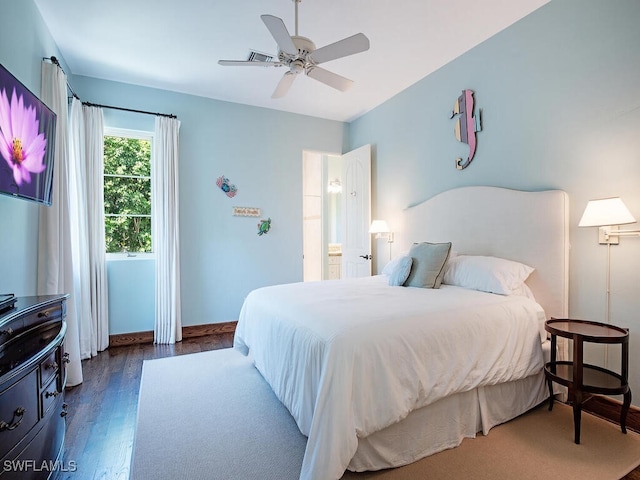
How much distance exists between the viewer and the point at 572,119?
2324 millimetres

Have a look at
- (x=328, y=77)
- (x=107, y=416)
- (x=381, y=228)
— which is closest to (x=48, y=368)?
(x=107, y=416)

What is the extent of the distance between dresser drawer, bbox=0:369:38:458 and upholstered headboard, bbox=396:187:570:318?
3.08m

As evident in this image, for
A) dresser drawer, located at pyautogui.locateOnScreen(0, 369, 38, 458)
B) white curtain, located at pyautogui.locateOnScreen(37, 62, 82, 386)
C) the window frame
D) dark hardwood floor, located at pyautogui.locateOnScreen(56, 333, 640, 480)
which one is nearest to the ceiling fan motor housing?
white curtain, located at pyautogui.locateOnScreen(37, 62, 82, 386)

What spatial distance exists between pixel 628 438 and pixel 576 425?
341 mm

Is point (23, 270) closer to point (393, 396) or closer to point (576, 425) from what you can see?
point (393, 396)

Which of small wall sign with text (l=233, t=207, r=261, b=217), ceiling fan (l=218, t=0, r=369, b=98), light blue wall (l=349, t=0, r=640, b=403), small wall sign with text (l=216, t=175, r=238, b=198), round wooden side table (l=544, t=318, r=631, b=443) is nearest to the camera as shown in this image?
round wooden side table (l=544, t=318, r=631, b=443)

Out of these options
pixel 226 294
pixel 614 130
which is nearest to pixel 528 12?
pixel 614 130

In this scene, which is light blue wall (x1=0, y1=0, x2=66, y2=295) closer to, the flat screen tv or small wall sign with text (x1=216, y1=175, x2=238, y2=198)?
the flat screen tv

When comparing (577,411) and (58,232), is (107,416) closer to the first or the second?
(58,232)

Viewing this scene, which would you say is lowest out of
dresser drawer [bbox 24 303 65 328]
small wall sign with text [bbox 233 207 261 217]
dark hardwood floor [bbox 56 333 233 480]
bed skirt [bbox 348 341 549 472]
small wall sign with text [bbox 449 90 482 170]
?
dark hardwood floor [bbox 56 333 233 480]

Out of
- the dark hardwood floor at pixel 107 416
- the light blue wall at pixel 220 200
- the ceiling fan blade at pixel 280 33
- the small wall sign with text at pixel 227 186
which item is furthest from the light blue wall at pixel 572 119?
the small wall sign with text at pixel 227 186

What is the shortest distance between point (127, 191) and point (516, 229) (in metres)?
4.06

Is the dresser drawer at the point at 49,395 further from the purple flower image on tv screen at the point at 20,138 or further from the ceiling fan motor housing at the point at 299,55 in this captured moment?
the ceiling fan motor housing at the point at 299,55

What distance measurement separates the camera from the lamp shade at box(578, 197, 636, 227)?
1848 mm
